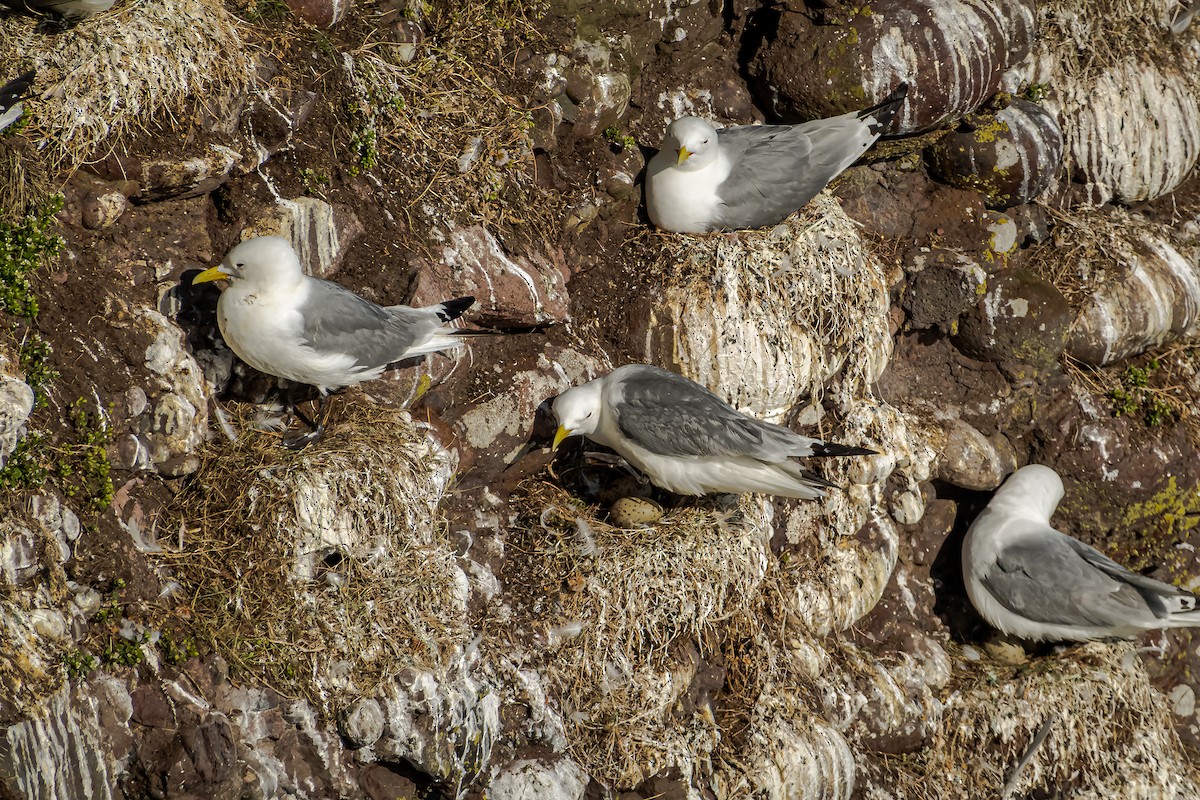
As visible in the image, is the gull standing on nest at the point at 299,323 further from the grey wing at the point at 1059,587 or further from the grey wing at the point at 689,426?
the grey wing at the point at 1059,587

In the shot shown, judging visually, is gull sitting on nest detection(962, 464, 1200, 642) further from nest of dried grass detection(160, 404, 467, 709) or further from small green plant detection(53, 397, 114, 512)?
small green plant detection(53, 397, 114, 512)

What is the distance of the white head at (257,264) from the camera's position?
168 inches

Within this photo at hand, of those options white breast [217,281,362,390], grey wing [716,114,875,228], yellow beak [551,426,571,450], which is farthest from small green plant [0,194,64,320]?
grey wing [716,114,875,228]

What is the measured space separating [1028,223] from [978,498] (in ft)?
6.44

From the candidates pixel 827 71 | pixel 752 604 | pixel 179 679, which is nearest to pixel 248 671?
pixel 179 679

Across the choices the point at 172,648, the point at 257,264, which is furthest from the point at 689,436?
the point at 172,648

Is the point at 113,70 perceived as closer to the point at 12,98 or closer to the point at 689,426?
the point at 12,98

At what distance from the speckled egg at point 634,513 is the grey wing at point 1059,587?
2422 millimetres

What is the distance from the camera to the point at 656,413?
5145mm

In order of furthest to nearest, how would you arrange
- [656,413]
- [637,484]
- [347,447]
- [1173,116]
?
[1173,116]
[637,484]
[656,413]
[347,447]

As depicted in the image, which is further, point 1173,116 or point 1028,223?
point 1173,116

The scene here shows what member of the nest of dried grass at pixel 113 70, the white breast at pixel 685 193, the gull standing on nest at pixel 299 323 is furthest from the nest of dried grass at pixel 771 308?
the nest of dried grass at pixel 113 70

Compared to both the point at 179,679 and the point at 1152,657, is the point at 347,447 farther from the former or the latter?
the point at 1152,657

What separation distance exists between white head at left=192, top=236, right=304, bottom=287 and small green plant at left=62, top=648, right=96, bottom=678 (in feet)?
5.03
